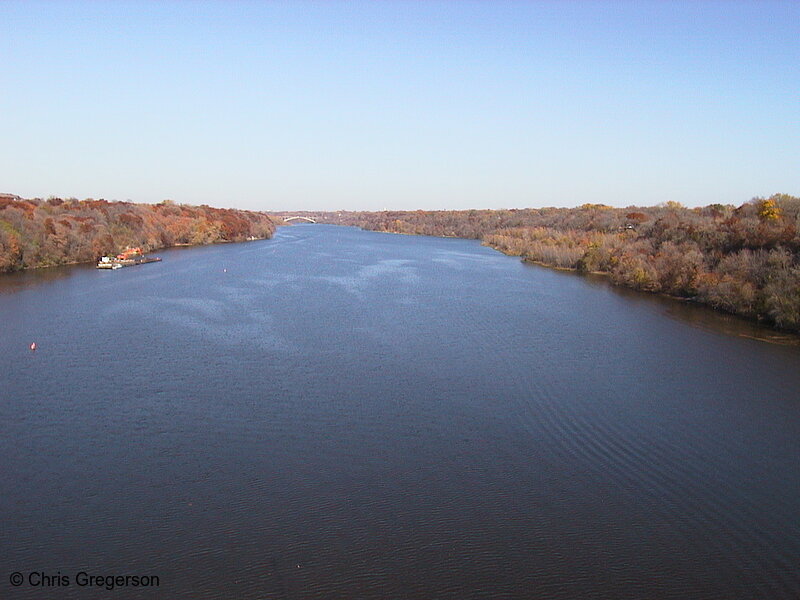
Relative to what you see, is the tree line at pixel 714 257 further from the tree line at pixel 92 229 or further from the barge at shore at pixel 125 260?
the tree line at pixel 92 229

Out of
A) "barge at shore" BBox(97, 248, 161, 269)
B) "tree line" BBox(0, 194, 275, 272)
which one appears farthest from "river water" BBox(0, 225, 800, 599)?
"tree line" BBox(0, 194, 275, 272)

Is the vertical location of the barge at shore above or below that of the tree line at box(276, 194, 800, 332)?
below

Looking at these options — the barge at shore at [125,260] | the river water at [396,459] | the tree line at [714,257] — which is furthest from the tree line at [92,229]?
the tree line at [714,257]

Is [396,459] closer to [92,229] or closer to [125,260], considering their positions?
[125,260]

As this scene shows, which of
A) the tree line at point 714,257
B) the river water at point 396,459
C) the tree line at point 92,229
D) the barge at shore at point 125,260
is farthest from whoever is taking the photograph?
the barge at shore at point 125,260

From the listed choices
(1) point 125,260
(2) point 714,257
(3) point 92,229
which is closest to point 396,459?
(2) point 714,257

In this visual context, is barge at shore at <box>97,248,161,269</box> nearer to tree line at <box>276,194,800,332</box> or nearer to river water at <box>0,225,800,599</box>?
river water at <box>0,225,800,599</box>
